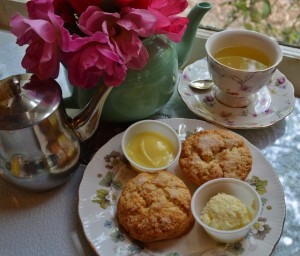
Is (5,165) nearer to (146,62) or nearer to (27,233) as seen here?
(27,233)

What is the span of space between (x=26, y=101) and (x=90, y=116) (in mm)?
119

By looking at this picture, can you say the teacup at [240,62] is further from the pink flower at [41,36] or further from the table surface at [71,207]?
the pink flower at [41,36]

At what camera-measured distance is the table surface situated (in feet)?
1.98

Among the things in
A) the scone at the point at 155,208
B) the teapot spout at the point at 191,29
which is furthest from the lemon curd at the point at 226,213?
the teapot spout at the point at 191,29

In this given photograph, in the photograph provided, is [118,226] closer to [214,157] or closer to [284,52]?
[214,157]

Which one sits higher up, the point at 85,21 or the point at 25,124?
the point at 85,21

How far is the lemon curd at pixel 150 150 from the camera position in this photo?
2.18 ft

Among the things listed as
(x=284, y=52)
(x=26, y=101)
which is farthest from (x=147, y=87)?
(x=284, y=52)

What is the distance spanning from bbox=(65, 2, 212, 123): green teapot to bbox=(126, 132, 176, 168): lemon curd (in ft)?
0.18

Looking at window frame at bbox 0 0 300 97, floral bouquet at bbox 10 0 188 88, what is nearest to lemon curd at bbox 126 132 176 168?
floral bouquet at bbox 10 0 188 88

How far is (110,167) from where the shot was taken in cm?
69

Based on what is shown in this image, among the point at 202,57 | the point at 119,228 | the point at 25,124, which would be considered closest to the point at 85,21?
the point at 25,124

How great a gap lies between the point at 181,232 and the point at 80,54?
31 centimetres

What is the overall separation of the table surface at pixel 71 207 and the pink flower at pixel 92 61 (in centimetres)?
19
